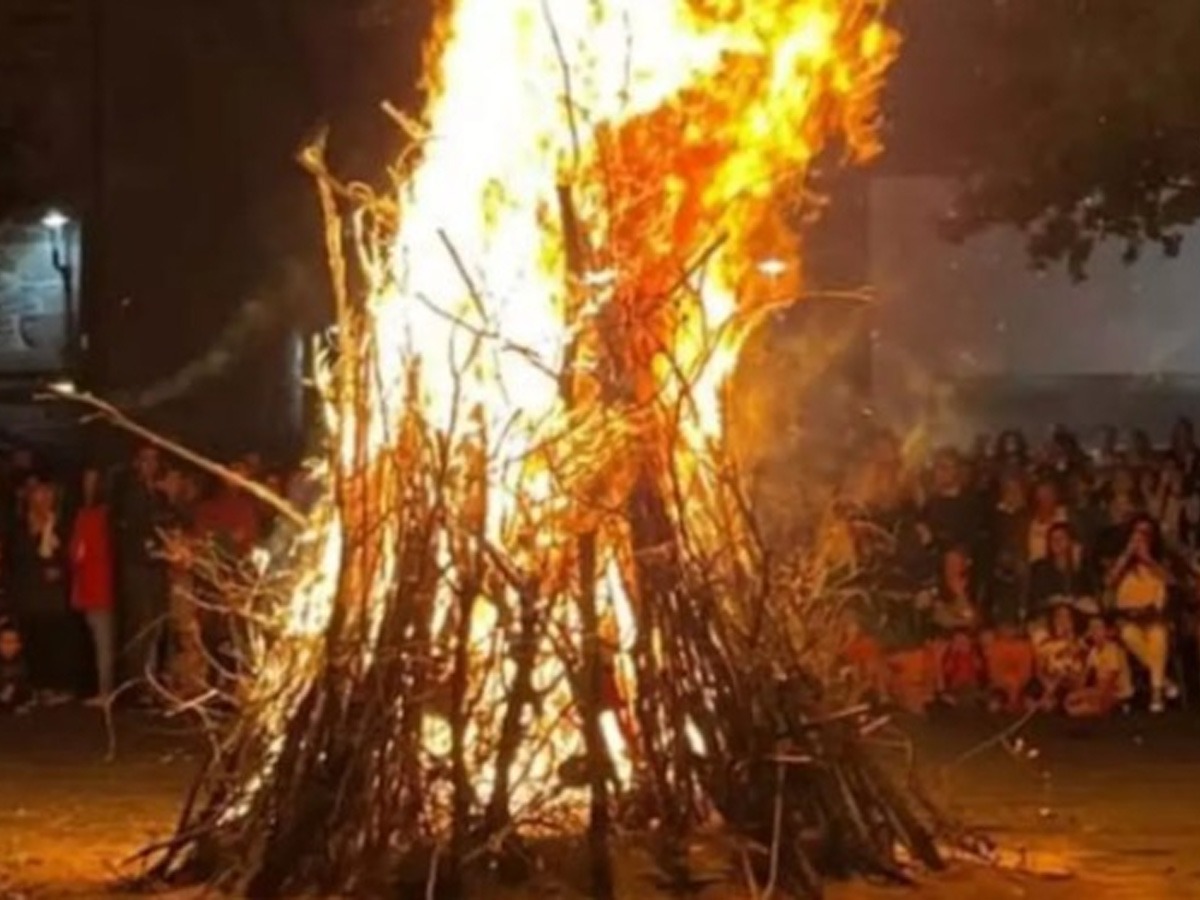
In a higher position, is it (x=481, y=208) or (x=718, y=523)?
(x=481, y=208)

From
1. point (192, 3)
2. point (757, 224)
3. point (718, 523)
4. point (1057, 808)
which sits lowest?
point (1057, 808)

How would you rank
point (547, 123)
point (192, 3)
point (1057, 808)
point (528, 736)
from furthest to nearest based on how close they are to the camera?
1. point (192, 3)
2. point (1057, 808)
3. point (547, 123)
4. point (528, 736)

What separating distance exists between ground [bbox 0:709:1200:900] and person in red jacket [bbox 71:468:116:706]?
38 centimetres

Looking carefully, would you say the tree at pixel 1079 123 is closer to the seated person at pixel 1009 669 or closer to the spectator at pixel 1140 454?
the spectator at pixel 1140 454

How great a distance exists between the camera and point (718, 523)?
972 cm

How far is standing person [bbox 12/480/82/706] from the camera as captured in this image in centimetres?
1688

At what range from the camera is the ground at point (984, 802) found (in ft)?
32.5

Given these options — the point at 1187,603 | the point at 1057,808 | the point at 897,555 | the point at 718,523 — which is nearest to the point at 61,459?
the point at 897,555

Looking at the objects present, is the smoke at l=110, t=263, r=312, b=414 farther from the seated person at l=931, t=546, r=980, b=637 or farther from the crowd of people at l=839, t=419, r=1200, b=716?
the seated person at l=931, t=546, r=980, b=637

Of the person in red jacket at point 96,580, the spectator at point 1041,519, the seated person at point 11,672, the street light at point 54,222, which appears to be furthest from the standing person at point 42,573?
the spectator at point 1041,519

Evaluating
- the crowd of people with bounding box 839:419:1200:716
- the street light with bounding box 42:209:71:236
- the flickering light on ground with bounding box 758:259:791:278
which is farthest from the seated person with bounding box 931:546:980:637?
the street light with bounding box 42:209:71:236

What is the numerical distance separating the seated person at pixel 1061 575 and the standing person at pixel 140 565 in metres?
4.56

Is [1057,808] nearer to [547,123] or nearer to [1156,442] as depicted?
[547,123]

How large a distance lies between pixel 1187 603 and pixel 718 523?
6723 mm
